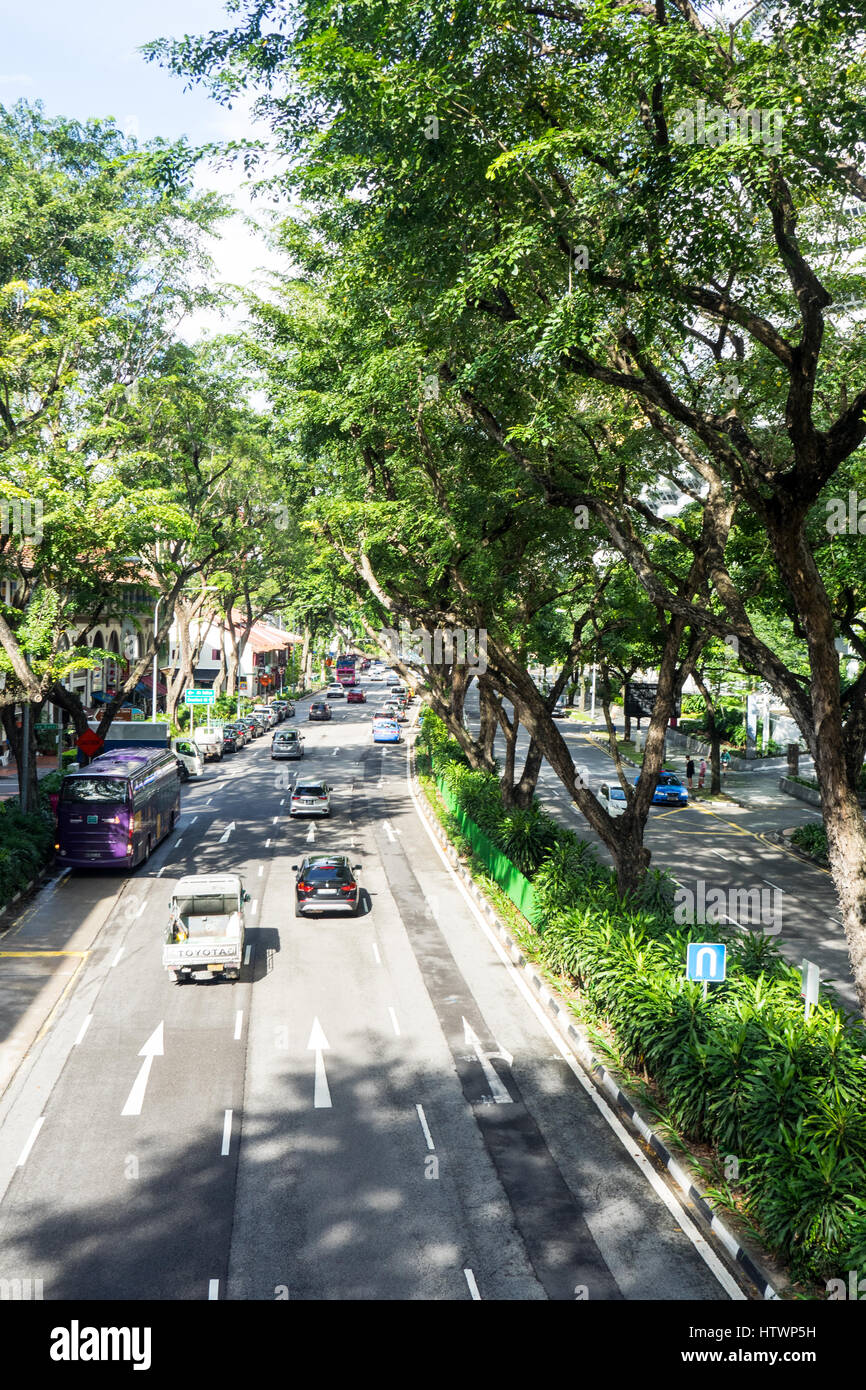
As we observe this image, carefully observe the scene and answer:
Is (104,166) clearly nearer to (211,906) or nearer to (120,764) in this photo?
(120,764)

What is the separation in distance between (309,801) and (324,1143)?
22597 mm

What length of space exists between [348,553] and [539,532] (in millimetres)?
8866

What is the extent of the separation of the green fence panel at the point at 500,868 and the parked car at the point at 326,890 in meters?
3.64

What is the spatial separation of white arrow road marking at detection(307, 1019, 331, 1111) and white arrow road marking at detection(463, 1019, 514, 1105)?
2.28 m

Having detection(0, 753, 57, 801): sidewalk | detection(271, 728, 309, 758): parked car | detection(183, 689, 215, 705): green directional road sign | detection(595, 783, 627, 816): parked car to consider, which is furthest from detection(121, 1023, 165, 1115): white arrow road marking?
detection(183, 689, 215, 705): green directional road sign

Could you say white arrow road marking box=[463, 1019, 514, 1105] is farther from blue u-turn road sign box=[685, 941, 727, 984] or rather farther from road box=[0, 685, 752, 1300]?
blue u-turn road sign box=[685, 941, 727, 984]

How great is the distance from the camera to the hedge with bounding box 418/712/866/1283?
943cm

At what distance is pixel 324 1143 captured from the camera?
12.3 m

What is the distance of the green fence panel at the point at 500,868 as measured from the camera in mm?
21750

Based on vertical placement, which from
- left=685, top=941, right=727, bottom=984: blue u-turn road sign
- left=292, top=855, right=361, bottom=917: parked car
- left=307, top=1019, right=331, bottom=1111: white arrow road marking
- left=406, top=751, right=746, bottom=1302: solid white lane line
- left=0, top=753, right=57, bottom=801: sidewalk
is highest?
left=685, top=941, right=727, bottom=984: blue u-turn road sign

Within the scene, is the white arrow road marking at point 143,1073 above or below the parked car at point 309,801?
below

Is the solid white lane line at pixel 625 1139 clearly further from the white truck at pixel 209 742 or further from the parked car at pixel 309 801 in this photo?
the white truck at pixel 209 742

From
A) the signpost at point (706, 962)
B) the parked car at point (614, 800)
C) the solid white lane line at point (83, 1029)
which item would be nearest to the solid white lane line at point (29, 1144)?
the solid white lane line at point (83, 1029)

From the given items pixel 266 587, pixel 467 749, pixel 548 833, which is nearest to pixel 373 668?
pixel 266 587
